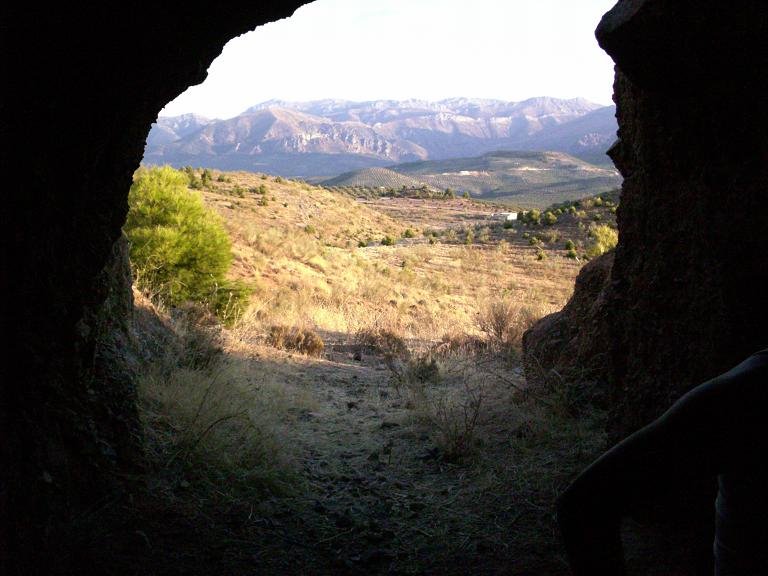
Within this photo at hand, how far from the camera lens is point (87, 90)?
2.61 meters

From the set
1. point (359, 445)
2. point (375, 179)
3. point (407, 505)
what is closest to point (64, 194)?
point (407, 505)

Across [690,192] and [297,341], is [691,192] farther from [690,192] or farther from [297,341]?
[297,341]

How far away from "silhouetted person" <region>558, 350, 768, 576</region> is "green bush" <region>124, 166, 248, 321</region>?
10390 mm

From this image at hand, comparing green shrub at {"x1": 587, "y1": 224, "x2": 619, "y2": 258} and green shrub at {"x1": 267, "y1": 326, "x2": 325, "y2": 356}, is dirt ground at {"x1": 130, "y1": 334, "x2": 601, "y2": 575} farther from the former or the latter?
green shrub at {"x1": 587, "y1": 224, "x2": 619, "y2": 258}

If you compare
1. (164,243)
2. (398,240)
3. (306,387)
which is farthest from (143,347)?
(398,240)

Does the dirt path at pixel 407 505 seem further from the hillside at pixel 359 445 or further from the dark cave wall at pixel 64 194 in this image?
the dark cave wall at pixel 64 194

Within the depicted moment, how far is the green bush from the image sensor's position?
1166 centimetres

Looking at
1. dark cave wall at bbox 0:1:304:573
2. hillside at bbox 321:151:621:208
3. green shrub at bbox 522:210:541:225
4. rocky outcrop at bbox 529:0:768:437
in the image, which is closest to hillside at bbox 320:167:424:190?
hillside at bbox 321:151:621:208

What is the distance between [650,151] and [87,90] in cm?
299

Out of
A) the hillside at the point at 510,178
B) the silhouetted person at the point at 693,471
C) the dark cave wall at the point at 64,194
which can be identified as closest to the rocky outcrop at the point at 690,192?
the dark cave wall at the point at 64,194

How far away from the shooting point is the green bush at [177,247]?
1166 centimetres

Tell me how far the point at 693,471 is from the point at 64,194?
2.55m

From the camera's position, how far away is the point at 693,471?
1190 mm

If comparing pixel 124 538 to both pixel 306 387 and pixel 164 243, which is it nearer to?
pixel 306 387
